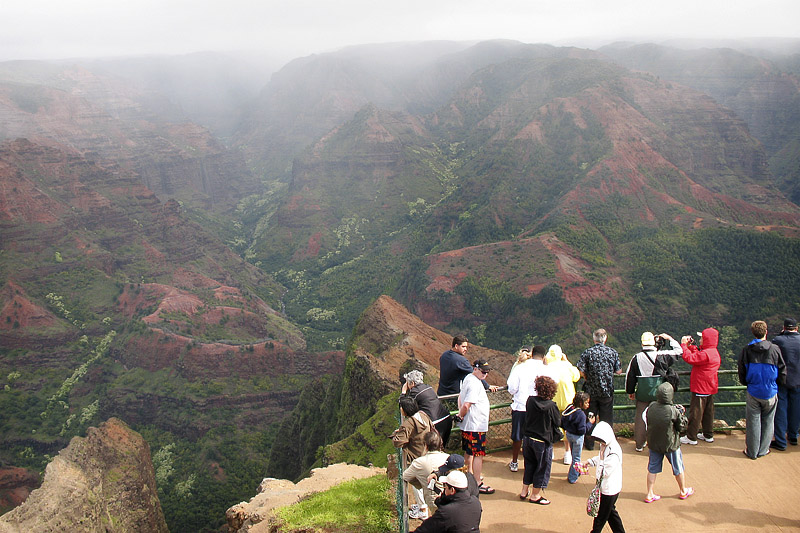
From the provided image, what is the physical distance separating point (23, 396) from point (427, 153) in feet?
363

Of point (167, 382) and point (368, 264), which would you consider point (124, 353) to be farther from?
point (368, 264)

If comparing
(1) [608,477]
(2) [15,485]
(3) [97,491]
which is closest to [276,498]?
(1) [608,477]

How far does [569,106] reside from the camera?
112688 mm

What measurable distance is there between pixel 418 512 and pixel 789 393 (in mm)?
9617

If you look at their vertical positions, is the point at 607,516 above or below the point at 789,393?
below

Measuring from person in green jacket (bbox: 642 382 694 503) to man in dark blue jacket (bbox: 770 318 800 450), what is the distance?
393 cm

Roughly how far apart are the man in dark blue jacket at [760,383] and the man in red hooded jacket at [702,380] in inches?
26.3

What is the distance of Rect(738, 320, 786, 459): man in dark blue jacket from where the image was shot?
13242mm

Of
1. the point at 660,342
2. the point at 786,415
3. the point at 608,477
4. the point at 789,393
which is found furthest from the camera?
the point at 786,415

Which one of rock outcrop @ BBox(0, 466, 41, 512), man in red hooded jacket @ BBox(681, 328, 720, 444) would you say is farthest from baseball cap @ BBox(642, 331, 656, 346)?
rock outcrop @ BBox(0, 466, 41, 512)

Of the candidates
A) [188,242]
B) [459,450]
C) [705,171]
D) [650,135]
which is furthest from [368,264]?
[459,450]

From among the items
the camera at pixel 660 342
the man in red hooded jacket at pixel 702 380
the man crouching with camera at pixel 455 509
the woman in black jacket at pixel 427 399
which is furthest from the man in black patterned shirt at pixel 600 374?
the man crouching with camera at pixel 455 509

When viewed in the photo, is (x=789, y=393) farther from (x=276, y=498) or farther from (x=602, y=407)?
(x=276, y=498)

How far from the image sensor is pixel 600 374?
13312 mm
